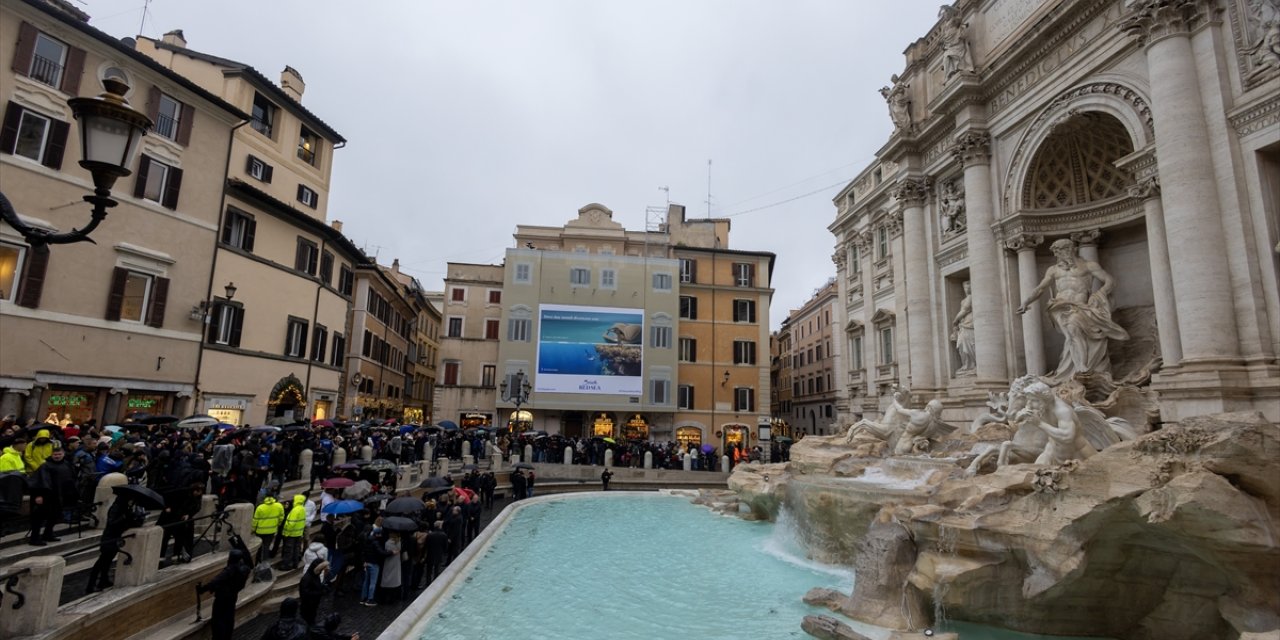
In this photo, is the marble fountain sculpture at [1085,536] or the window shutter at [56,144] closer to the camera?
the marble fountain sculpture at [1085,536]

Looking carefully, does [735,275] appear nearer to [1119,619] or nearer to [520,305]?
[520,305]

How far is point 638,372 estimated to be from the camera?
1503 inches

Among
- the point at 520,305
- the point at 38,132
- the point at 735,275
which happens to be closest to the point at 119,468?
the point at 38,132

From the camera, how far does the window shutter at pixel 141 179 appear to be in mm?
19547

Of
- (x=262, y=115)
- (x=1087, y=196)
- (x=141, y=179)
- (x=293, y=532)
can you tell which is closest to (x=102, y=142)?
(x=293, y=532)

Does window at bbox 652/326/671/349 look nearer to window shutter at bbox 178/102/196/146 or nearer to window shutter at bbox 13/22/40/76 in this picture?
window shutter at bbox 178/102/196/146

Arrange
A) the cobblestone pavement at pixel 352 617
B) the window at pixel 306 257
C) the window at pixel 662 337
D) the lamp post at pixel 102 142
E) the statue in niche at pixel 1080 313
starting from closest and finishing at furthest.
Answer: the lamp post at pixel 102 142 < the cobblestone pavement at pixel 352 617 < the statue in niche at pixel 1080 313 < the window at pixel 306 257 < the window at pixel 662 337

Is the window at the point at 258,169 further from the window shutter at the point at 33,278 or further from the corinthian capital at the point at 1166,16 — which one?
the corinthian capital at the point at 1166,16

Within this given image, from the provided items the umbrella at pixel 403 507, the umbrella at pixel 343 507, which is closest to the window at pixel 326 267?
the umbrella at pixel 343 507

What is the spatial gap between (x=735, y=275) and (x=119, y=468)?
3646 cm

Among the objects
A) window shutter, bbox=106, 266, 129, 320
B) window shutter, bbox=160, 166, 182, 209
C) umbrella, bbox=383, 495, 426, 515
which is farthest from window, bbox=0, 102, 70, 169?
umbrella, bbox=383, 495, 426, 515

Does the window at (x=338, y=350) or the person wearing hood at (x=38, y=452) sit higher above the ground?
the window at (x=338, y=350)

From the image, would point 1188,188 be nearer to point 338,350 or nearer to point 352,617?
point 352,617

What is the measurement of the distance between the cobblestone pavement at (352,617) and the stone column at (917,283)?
710 inches
